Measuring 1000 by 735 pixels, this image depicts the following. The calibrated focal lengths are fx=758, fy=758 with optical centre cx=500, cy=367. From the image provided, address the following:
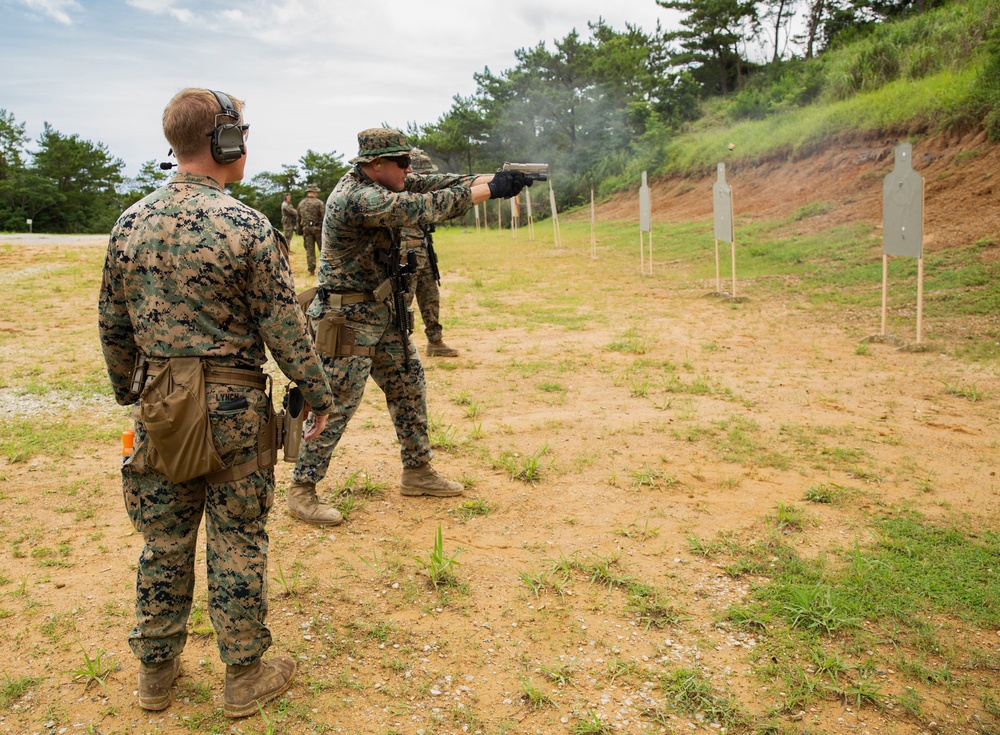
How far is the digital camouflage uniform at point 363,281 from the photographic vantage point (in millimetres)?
3570

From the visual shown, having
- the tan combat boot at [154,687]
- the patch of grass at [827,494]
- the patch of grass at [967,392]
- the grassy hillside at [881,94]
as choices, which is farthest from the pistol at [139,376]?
the grassy hillside at [881,94]

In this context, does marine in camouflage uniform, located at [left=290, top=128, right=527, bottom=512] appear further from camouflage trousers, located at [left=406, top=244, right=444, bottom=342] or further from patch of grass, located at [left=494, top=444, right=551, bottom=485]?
camouflage trousers, located at [left=406, top=244, right=444, bottom=342]

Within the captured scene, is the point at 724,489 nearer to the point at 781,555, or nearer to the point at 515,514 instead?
the point at 781,555

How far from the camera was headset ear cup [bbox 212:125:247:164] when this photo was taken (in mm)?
2285

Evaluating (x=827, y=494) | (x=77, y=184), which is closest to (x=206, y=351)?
(x=827, y=494)

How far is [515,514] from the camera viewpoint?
156 inches

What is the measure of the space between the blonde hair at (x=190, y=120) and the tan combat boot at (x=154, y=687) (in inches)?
65.2

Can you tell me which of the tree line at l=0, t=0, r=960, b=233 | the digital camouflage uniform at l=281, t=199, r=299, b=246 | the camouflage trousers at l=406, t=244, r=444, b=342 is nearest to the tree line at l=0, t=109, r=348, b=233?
the tree line at l=0, t=0, r=960, b=233

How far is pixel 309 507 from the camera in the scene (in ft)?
12.7

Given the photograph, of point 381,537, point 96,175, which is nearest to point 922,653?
point 381,537

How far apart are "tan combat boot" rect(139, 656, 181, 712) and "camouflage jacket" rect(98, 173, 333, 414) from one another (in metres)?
1.06

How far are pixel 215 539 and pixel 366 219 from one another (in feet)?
5.77

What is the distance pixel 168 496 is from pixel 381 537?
1.52 meters

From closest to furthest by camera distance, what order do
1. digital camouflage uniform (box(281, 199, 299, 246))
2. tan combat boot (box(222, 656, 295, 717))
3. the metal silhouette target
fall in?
tan combat boot (box(222, 656, 295, 717)) → the metal silhouette target → digital camouflage uniform (box(281, 199, 299, 246))
